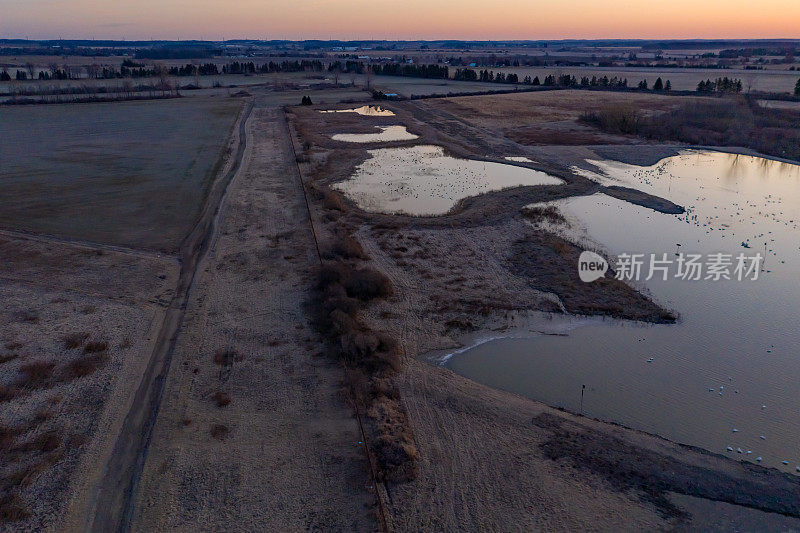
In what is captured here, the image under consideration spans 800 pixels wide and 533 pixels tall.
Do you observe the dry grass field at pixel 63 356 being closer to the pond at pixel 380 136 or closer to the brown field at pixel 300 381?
the brown field at pixel 300 381

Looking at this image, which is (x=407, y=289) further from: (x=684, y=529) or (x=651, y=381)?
(x=684, y=529)

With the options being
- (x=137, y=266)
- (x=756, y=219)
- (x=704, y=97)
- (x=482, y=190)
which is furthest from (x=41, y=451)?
(x=704, y=97)

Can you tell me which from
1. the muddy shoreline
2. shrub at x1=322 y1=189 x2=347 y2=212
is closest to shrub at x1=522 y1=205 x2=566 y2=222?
the muddy shoreline

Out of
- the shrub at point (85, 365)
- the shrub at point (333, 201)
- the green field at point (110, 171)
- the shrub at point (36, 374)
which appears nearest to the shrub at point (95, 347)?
the shrub at point (85, 365)

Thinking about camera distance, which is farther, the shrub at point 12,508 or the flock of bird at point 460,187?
the flock of bird at point 460,187

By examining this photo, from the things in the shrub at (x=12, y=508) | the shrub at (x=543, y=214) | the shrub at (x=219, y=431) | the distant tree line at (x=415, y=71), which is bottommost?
the shrub at (x=12, y=508)

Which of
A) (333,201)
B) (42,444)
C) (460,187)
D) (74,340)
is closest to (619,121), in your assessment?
(460,187)

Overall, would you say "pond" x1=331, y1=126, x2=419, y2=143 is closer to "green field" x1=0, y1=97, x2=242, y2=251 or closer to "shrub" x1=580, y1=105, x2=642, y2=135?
"green field" x1=0, y1=97, x2=242, y2=251
